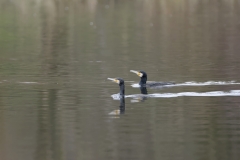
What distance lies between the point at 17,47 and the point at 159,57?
6817 mm

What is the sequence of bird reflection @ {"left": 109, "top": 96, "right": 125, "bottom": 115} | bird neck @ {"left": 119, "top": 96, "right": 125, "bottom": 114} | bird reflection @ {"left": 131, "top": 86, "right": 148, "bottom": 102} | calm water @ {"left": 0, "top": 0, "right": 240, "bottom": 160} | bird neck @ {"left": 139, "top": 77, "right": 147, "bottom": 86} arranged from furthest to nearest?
bird neck @ {"left": 139, "top": 77, "right": 147, "bottom": 86} < bird reflection @ {"left": 131, "top": 86, "right": 148, "bottom": 102} < bird neck @ {"left": 119, "top": 96, "right": 125, "bottom": 114} < bird reflection @ {"left": 109, "top": 96, "right": 125, "bottom": 115} < calm water @ {"left": 0, "top": 0, "right": 240, "bottom": 160}

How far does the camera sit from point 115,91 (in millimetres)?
18625

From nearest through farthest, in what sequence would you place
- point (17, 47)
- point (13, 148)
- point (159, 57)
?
point (13, 148), point (159, 57), point (17, 47)

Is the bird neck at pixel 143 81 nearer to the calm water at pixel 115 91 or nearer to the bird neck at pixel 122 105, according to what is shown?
the calm water at pixel 115 91

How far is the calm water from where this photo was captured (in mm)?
12172

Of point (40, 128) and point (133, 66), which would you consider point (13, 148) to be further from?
point (133, 66)

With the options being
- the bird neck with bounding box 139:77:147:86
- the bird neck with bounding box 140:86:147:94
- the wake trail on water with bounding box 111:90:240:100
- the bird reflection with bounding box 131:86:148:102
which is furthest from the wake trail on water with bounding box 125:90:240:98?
the bird neck with bounding box 139:77:147:86

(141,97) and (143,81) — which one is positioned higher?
(143,81)

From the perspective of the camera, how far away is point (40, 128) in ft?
45.1

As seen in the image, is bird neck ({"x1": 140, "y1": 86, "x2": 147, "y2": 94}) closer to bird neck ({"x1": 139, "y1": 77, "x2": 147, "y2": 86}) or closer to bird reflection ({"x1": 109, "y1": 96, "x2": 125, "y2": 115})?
bird neck ({"x1": 139, "y1": 77, "x2": 147, "y2": 86})

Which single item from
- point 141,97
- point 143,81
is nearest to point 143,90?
point 143,81

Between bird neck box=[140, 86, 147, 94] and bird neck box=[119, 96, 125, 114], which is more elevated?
bird neck box=[119, 96, 125, 114]

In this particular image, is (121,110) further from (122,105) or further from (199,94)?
(199,94)

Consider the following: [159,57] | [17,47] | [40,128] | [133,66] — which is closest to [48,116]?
[40,128]
